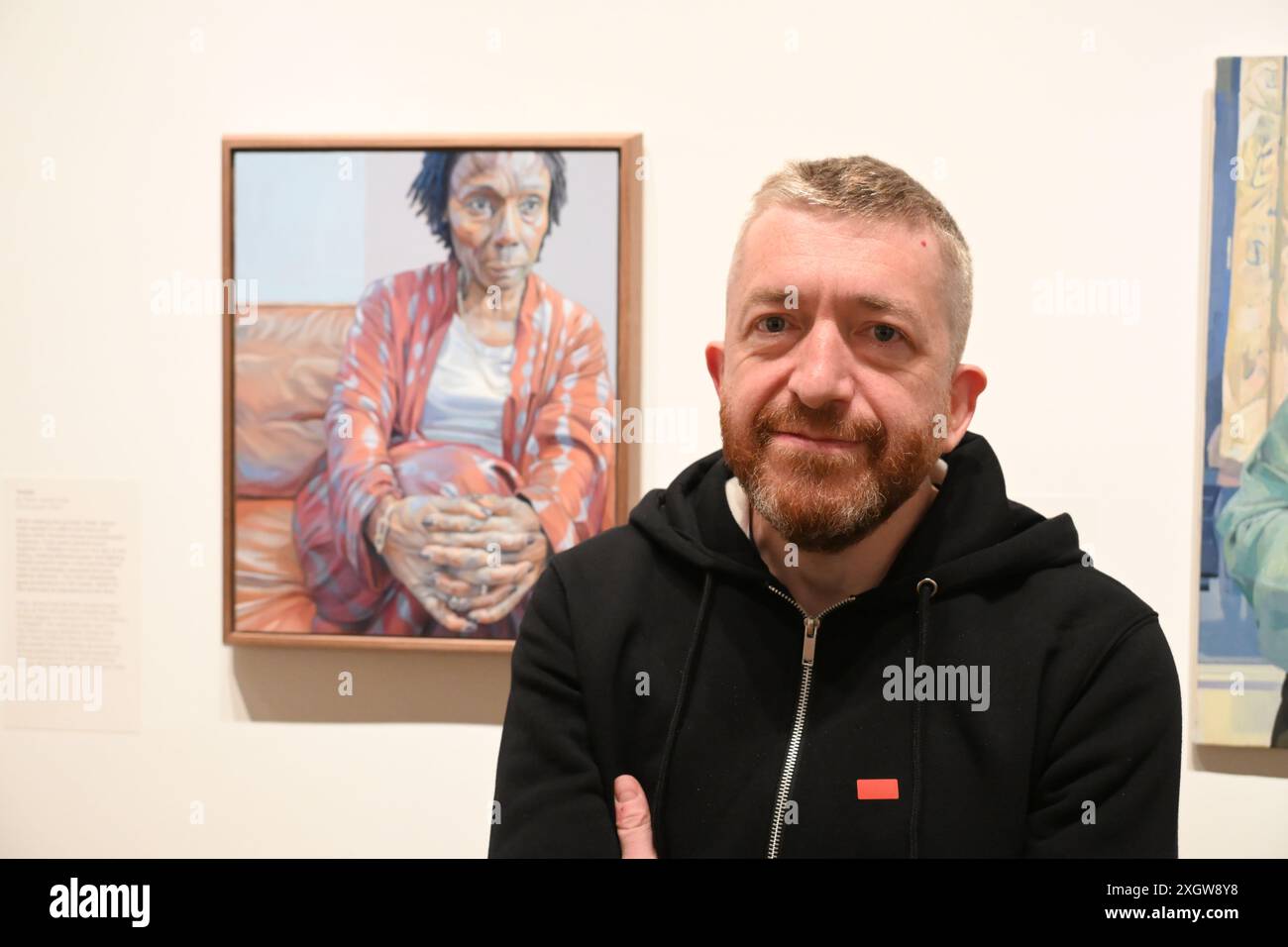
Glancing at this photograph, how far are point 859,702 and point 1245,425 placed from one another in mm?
936

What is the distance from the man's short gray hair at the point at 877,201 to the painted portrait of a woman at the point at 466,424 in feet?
2.19

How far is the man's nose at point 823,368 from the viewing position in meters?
0.92

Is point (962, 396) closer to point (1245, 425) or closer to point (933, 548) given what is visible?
point (933, 548)

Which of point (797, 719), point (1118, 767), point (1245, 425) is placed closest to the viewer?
point (1118, 767)

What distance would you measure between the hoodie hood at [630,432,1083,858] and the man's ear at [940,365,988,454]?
0.16 feet

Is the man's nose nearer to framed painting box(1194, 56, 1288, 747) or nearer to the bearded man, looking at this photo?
the bearded man

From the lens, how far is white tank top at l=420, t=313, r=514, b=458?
162 cm

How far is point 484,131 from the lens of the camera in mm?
1640

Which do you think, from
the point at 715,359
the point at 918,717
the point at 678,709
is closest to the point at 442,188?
the point at 715,359

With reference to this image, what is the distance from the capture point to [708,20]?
1609mm

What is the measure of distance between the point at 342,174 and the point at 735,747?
1.15m

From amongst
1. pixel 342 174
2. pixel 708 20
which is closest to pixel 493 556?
pixel 342 174
